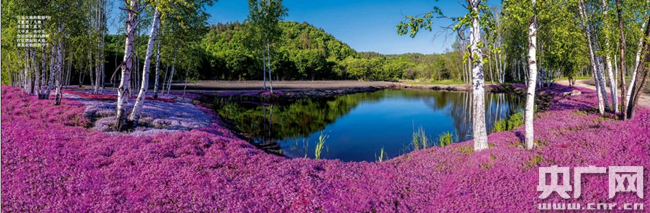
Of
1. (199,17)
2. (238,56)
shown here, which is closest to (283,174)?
(199,17)

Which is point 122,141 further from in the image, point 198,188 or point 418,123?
point 418,123

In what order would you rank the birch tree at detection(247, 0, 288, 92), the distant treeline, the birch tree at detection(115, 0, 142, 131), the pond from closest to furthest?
the birch tree at detection(115, 0, 142, 131) → the pond → the birch tree at detection(247, 0, 288, 92) → the distant treeline

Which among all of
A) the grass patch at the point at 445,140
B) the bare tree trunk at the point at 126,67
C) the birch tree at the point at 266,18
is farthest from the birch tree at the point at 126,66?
the birch tree at the point at 266,18

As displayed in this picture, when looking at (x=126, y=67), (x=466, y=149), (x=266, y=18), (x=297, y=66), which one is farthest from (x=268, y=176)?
(x=297, y=66)

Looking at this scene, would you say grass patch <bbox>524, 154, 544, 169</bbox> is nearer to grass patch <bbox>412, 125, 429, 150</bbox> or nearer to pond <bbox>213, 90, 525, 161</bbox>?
grass patch <bbox>412, 125, 429, 150</bbox>

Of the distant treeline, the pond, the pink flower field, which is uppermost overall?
the distant treeline

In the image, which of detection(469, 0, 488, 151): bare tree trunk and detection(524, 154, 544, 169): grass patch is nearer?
detection(524, 154, 544, 169): grass patch

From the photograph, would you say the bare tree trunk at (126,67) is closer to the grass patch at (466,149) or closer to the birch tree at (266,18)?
the grass patch at (466,149)

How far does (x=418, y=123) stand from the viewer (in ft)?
98.6

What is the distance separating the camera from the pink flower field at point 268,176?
782 cm

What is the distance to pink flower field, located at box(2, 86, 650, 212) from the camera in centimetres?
782

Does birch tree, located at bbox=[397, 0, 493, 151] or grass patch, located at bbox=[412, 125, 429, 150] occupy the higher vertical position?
birch tree, located at bbox=[397, 0, 493, 151]

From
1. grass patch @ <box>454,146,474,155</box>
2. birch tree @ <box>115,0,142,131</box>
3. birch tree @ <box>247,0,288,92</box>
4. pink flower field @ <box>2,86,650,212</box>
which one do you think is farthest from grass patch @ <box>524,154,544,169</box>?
birch tree @ <box>247,0,288,92</box>

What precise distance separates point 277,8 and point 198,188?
46.1 metres
